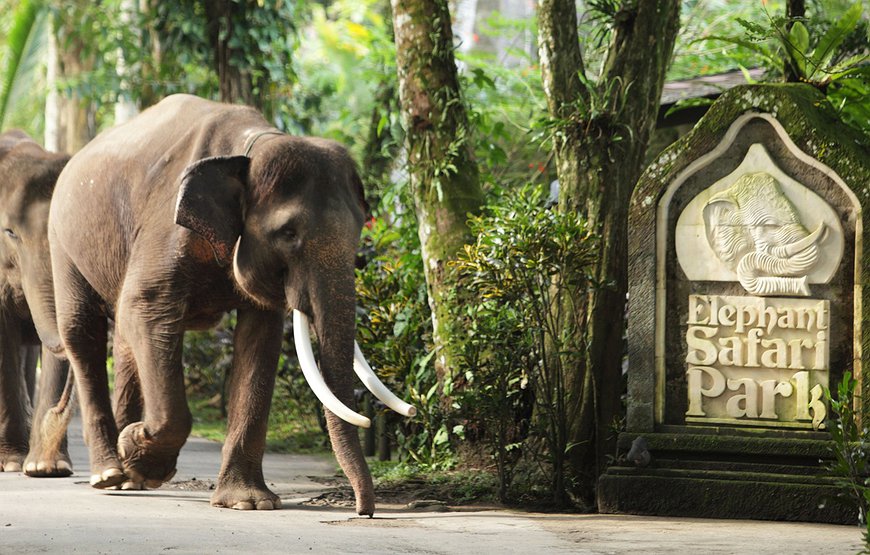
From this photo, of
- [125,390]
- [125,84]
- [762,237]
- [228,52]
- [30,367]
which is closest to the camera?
[762,237]

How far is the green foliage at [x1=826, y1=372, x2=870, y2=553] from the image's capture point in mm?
6551

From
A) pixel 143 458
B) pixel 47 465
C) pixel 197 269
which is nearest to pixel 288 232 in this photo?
pixel 197 269

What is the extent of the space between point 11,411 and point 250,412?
2.64 m

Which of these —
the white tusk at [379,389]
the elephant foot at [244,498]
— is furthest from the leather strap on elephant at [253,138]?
the elephant foot at [244,498]

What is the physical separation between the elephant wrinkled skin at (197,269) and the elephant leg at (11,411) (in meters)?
1.32

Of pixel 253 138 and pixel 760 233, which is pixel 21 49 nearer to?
pixel 253 138

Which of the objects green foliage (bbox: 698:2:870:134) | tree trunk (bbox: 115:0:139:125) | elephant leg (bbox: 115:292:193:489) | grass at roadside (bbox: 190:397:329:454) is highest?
tree trunk (bbox: 115:0:139:125)

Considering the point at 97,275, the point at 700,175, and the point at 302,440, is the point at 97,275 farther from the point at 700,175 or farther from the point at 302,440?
the point at 302,440

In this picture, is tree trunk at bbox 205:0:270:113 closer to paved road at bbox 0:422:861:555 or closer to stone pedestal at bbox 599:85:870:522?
paved road at bbox 0:422:861:555

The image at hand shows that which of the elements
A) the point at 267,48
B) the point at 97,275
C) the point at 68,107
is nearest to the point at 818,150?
the point at 97,275

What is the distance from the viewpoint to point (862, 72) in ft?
25.5

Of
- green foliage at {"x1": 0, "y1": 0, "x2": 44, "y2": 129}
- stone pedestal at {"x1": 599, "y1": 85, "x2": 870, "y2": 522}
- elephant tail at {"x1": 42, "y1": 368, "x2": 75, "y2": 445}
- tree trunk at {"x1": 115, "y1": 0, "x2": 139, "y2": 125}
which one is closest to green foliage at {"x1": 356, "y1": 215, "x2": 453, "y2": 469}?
stone pedestal at {"x1": 599, "y1": 85, "x2": 870, "y2": 522}

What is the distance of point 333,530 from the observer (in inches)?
246

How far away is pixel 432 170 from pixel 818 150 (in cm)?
285
